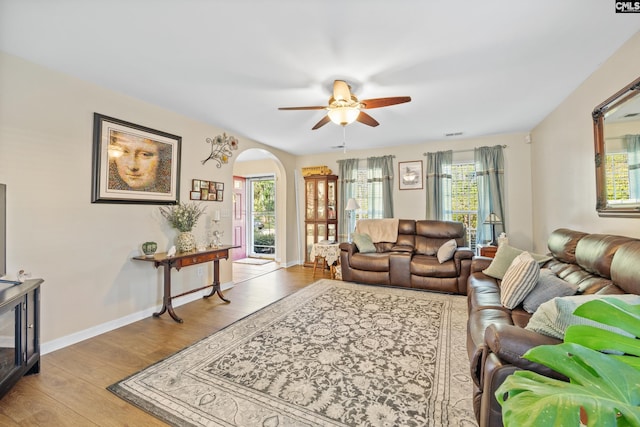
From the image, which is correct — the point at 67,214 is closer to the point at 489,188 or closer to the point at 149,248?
the point at 149,248

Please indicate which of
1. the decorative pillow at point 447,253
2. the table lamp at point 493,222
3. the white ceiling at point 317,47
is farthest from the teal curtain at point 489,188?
the white ceiling at point 317,47

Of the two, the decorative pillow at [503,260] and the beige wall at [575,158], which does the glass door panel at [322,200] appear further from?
the beige wall at [575,158]

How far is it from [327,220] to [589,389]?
524cm

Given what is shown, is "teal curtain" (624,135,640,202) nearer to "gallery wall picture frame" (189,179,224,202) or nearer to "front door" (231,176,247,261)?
"gallery wall picture frame" (189,179,224,202)

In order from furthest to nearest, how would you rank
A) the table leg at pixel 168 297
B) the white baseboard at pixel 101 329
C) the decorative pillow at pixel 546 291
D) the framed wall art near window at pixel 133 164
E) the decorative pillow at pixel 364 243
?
the decorative pillow at pixel 364 243 → the table leg at pixel 168 297 → the framed wall art near window at pixel 133 164 → the white baseboard at pixel 101 329 → the decorative pillow at pixel 546 291

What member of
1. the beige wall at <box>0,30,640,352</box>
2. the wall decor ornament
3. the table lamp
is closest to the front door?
the wall decor ornament

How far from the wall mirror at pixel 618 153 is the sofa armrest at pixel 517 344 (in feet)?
5.71

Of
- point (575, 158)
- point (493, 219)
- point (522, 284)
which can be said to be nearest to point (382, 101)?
point (522, 284)

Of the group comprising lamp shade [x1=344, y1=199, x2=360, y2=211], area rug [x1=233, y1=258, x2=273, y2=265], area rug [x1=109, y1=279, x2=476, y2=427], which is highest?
lamp shade [x1=344, y1=199, x2=360, y2=211]

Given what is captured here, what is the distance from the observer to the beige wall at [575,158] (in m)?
2.17

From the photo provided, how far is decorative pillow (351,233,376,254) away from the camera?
4.58 metres

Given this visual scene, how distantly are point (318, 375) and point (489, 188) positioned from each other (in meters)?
4.31

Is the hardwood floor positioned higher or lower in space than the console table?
lower

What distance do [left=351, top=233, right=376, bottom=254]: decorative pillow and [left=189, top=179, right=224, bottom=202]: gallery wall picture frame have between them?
2.35m
